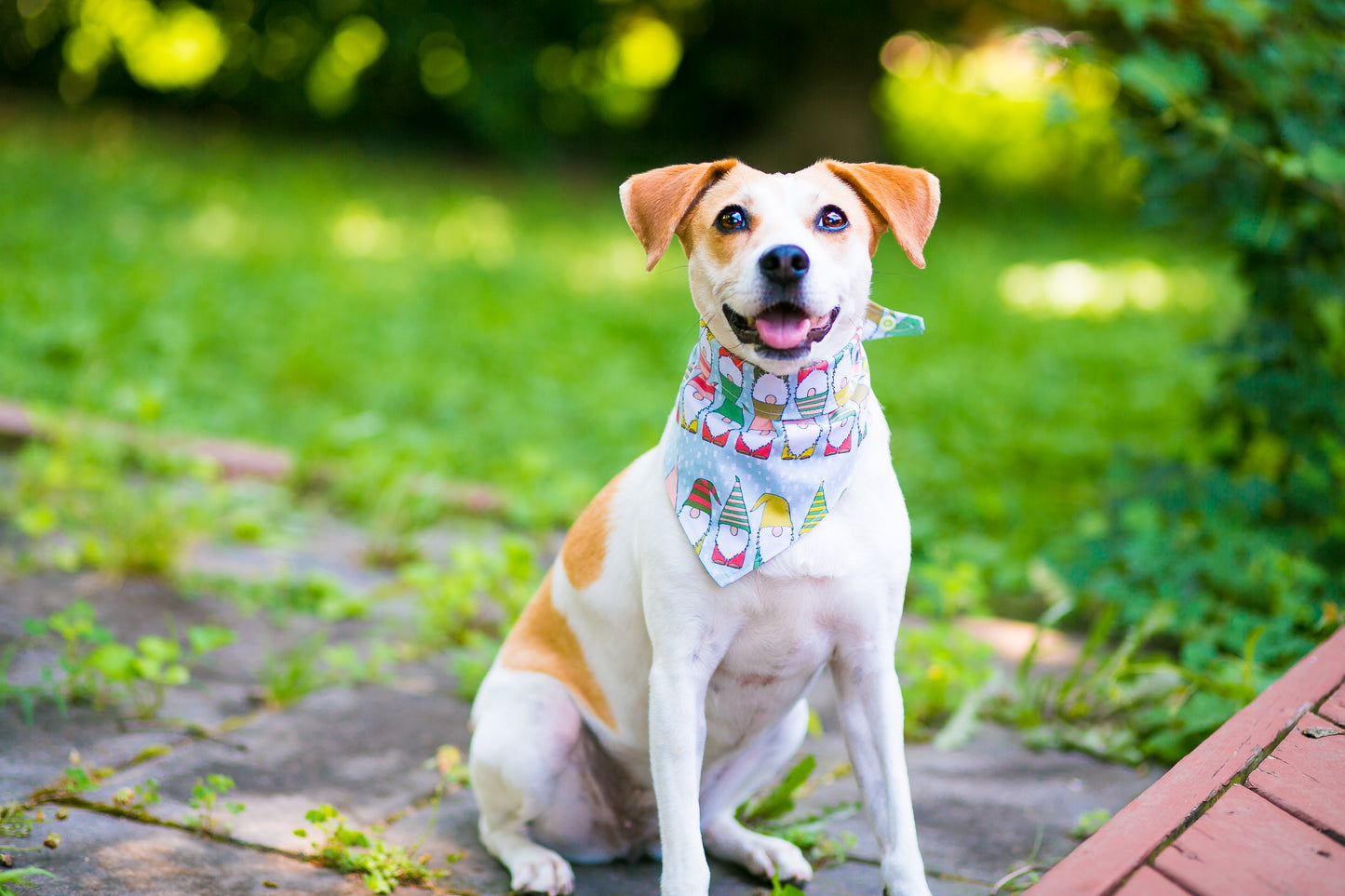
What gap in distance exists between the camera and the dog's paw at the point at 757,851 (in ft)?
8.51

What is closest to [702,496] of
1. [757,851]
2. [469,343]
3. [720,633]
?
[720,633]

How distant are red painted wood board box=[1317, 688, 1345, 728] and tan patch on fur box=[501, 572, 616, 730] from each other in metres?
1.45

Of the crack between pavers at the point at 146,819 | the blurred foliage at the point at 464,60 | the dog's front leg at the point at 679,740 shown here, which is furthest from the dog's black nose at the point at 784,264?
the blurred foliage at the point at 464,60

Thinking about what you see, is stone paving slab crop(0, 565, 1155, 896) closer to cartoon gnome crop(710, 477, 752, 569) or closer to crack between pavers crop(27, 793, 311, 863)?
crack between pavers crop(27, 793, 311, 863)

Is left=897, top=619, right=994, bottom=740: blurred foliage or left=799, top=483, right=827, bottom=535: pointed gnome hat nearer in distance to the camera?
left=799, top=483, right=827, bottom=535: pointed gnome hat

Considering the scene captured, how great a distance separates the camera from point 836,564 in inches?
88.7

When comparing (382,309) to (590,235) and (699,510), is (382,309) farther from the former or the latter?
(699,510)

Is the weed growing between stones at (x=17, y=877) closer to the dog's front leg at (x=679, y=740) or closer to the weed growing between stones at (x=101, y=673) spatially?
the weed growing between stones at (x=101, y=673)

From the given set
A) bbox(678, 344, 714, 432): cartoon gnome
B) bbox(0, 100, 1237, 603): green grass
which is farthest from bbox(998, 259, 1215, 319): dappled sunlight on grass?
bbox(678, 344, 714, 432): cartoon gnome

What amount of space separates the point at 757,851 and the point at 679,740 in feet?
1.72

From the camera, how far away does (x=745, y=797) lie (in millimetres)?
2770

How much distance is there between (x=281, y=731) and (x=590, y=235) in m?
7.52

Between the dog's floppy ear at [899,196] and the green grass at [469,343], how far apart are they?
1782 mm

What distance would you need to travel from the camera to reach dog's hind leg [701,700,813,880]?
261 centimetres
